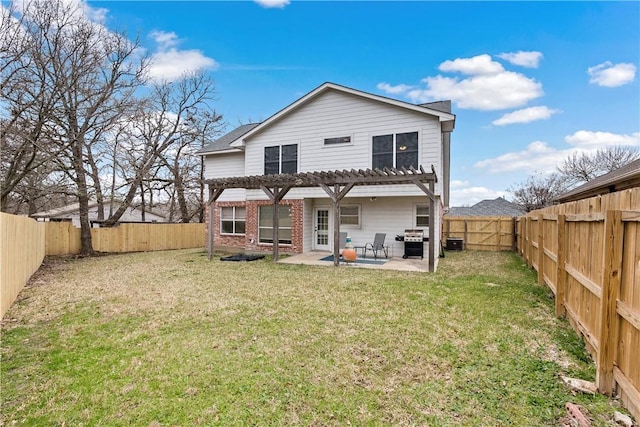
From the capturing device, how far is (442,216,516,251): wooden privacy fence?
16.1m

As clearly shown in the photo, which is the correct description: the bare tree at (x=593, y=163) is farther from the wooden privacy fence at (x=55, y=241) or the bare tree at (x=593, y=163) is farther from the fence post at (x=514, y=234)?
the wooden privacy fence at (x=55, y=241)

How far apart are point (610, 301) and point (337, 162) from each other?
1013 cm

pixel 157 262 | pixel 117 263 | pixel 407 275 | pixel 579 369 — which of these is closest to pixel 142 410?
pixel 579 369

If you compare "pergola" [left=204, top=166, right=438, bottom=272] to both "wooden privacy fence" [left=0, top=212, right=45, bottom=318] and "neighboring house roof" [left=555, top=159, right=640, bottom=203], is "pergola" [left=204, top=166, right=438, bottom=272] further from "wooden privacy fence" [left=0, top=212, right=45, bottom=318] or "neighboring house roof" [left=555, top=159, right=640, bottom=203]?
"wooden privacy fence" [left=0, top=212, right=45, bottom=318]

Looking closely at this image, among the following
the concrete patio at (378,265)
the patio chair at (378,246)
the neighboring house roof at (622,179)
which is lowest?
the concrete patio at (378,265)

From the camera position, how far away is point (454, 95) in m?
19.1

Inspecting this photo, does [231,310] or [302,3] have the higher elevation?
[302,3]

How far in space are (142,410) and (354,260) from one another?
858cm

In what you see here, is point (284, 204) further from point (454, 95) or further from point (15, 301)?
point (454, 95)

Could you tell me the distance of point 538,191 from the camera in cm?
2966

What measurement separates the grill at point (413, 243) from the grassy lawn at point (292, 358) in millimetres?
4517

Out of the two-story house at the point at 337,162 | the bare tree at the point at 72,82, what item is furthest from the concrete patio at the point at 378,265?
the bare tree at the point at 72,82

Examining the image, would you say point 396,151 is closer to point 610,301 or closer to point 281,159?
point 281,159

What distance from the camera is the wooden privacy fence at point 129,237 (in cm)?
1430
